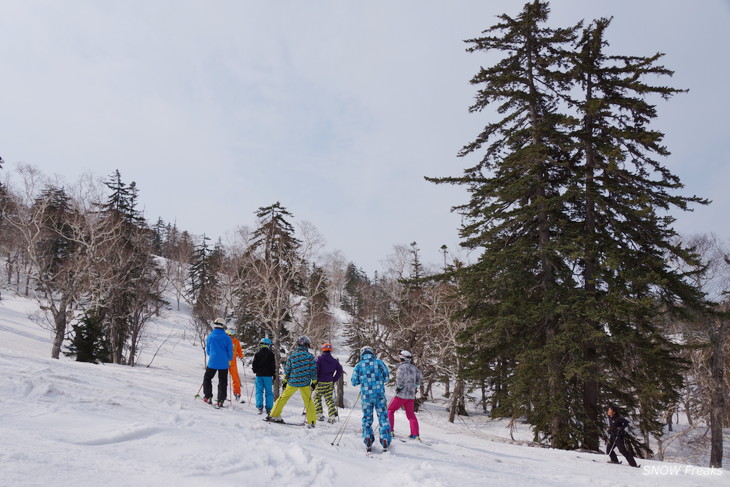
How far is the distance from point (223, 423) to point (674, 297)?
45.8 ft

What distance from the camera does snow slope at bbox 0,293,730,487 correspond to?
→ 14.2 feet

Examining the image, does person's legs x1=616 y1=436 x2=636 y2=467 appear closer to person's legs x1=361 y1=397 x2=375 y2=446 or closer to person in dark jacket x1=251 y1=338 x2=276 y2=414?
person's legs x1=361 y1=397 x2=375 y2=446

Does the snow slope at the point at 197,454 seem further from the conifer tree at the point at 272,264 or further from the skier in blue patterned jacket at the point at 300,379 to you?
the conifer tree at the point at 272,264

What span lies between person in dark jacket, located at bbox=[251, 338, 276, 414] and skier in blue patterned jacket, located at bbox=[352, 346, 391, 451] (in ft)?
9.06

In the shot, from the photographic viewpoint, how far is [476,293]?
1451 centimetres

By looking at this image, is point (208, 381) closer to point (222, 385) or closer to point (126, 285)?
point (222, 385)

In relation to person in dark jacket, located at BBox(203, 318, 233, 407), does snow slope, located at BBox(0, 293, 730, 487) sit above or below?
below

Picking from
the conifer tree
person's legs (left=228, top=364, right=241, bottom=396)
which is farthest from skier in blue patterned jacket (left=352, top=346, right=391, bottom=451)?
the conifer tree

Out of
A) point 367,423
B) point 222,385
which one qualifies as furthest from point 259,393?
point 367,423

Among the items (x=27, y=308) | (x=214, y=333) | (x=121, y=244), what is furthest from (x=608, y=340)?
(x=27, y=308)

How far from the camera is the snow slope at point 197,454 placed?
14.2 ft

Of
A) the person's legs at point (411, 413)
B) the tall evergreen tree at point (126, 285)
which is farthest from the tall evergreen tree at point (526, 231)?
the tall evergreen tree at point (126, 285)

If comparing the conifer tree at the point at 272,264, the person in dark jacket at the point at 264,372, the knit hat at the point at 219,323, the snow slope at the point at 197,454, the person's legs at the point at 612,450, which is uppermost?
the conifer tree at the point at 272,264

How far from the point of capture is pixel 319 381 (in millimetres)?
9953
